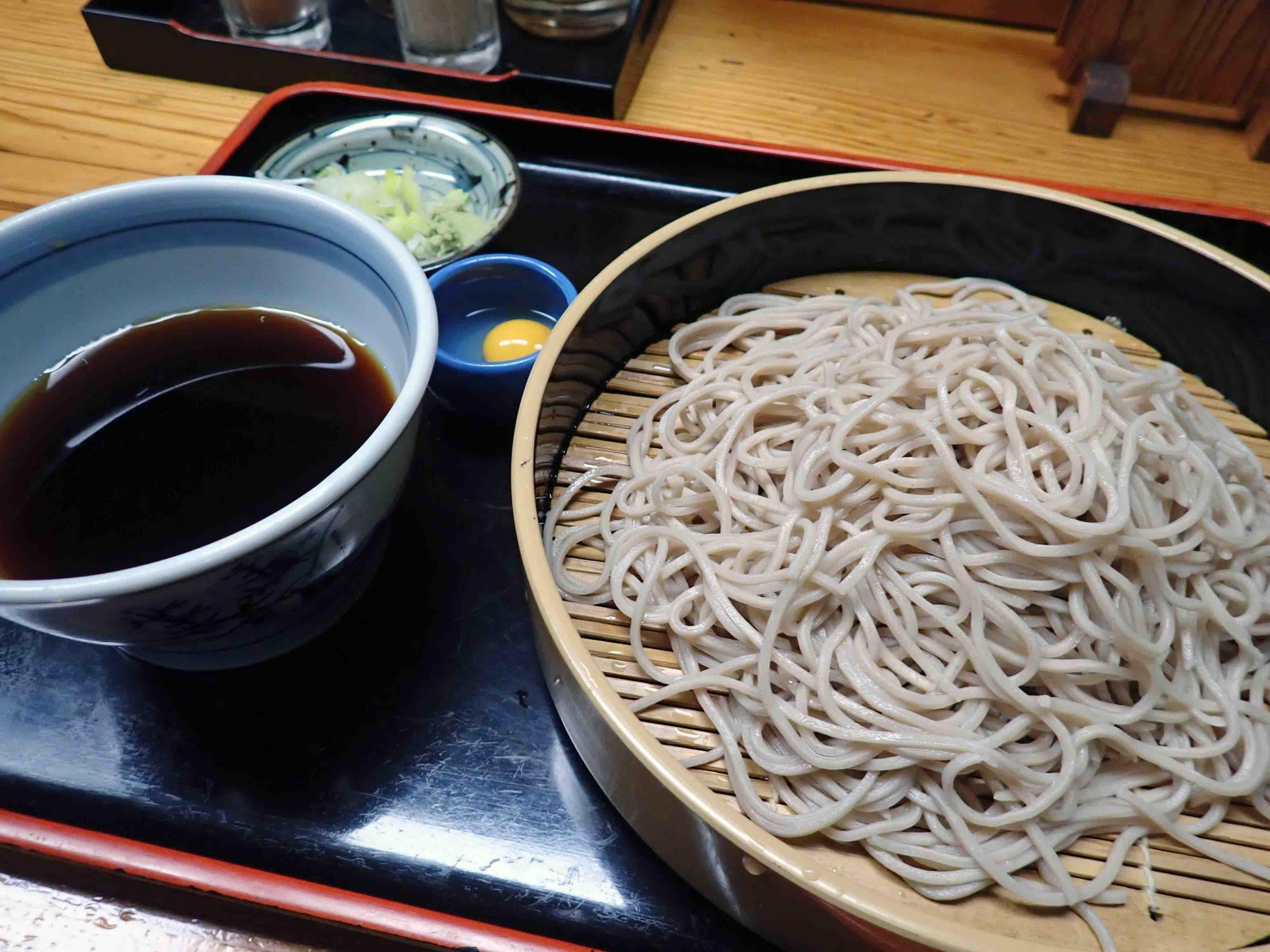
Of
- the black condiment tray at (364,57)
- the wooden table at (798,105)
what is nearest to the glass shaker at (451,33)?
the black condiment tray at (364,57)

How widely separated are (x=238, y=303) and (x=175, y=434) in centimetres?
18

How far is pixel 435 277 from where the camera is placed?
1253 mm

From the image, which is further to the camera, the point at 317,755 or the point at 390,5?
the point at 390,5

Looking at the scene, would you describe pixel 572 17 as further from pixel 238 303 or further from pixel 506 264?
pixel 238 303

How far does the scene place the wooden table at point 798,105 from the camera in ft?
5.80

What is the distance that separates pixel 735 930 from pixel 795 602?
341mm

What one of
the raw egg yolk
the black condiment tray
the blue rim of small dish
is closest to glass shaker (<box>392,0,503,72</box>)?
the black condiment tray

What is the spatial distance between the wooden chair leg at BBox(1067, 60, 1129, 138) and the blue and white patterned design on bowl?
1.29 m

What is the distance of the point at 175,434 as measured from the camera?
0.92 m

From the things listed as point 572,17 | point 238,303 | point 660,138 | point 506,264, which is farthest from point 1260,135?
point 238,303

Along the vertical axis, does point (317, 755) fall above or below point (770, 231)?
below

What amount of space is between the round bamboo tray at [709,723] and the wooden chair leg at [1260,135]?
86cm

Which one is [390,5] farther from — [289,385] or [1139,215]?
[1139,215]

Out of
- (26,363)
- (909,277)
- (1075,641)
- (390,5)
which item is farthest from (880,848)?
(390,5)
